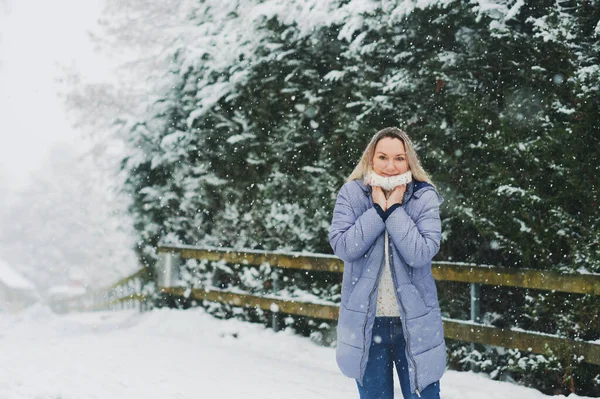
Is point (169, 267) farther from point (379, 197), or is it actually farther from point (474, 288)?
point (379, 197)

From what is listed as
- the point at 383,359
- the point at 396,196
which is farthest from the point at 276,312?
the point at 396,196

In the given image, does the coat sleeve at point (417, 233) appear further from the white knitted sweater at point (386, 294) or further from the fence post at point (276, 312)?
the fence post at point (276, 312)

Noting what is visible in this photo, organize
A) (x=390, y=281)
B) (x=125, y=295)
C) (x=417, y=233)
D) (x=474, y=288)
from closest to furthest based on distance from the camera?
(x=417, y=233) < (x=390, y=281) < (x=474, y=288) < (x=125, y=295)

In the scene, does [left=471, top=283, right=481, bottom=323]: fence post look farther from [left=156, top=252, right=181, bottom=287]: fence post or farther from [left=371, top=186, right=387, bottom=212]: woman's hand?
[left=156, top=252, right=181, bottom=287]: fence post

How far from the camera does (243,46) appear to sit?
9.56 metres

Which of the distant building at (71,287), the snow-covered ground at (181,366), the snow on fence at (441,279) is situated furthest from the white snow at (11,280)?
the snow-covered ground at (181,366)

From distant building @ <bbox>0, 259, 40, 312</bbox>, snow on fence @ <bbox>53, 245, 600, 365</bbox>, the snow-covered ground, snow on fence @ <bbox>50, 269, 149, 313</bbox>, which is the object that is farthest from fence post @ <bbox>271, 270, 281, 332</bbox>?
distant building @ <bbox>0, 259, 40, 312</bbox>

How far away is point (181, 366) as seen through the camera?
23.0ft

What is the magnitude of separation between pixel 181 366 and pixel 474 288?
10.2 feet

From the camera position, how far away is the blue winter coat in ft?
10.8

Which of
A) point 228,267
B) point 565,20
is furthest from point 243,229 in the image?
point 565,20

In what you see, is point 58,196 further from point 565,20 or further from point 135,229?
point 565,20

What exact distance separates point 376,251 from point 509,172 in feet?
9.47

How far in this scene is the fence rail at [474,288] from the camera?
5.38m
